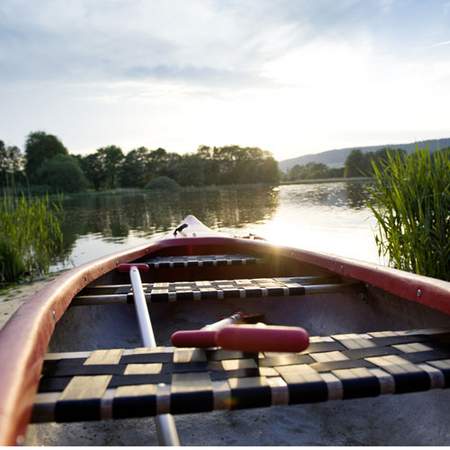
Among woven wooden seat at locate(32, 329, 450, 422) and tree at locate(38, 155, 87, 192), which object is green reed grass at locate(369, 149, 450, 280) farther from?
tree at locate(38, 155, 87, 192)

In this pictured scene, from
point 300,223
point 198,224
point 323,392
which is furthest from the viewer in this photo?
point 300,223

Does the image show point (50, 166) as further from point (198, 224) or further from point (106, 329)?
point (106, 329)

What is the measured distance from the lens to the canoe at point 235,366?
108 centimetres

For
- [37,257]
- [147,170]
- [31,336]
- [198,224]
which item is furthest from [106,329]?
[147,170]

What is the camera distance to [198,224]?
18.6 ft

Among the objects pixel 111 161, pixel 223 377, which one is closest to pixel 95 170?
pixel 111 161

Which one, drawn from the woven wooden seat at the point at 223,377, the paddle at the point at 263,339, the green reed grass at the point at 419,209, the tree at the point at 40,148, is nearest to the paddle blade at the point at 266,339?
the paddle at the point at 263,339

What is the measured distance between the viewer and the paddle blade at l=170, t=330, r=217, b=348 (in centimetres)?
126

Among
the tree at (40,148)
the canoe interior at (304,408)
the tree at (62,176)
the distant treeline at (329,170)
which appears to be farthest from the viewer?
the tree at (40,148)

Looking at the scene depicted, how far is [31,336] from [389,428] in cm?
146

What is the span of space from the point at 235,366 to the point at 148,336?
58cm

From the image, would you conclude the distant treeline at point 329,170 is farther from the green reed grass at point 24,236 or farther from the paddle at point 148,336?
the paddle at point 148,336

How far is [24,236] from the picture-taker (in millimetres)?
5535

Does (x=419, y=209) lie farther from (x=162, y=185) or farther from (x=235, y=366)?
(x=162, y=185)
